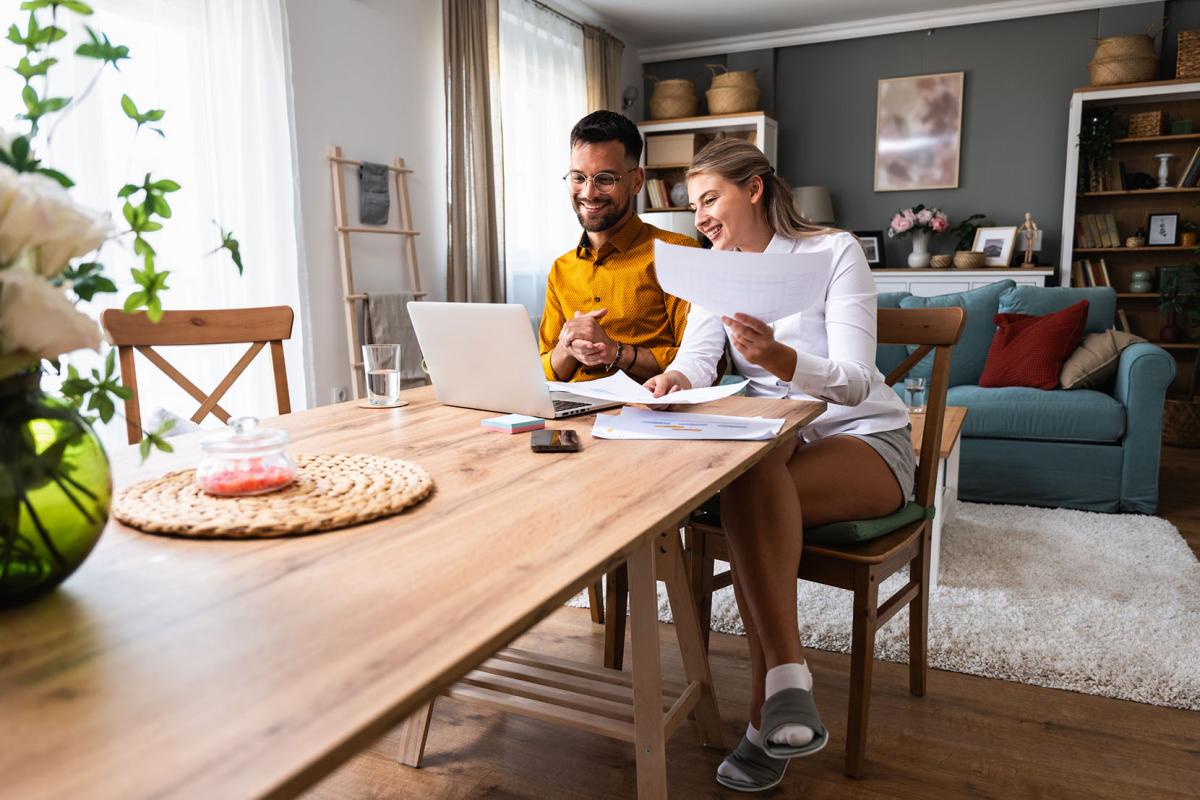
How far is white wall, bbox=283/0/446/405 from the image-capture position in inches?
140

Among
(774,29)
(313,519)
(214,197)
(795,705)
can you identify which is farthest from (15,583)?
(774,29)

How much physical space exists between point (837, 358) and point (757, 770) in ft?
2.46

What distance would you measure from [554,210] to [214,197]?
249 cm

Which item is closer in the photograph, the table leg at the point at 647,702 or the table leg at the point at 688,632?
the table leg at the point at 647,702

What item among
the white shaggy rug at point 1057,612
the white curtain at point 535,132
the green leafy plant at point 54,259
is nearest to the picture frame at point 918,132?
the white curtain at point 535,132

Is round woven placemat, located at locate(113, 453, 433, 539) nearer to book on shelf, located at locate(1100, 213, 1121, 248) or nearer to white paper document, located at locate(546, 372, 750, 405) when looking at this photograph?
white paper document, located at locate(546, 372, 750, 405)

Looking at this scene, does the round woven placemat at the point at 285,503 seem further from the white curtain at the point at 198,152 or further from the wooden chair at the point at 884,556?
the white curtain at the point at 198,152

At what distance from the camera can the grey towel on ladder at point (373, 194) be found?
384cm

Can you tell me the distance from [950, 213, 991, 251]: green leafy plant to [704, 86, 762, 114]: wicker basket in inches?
62.0

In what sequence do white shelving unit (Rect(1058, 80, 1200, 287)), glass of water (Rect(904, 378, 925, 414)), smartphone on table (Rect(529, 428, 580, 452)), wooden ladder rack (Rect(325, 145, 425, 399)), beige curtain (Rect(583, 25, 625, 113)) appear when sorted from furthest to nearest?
1. beige curtain (Rect(583, 25, 625, 113))
2. white shelving unit (Rect(1058, 80, 1200, 287))
3. wooden ladder rack (Rect(325, 145, 425, 399))
4. glass of water (Rect(904, 378, 925, 414))
5. smartphone on table (Rect(529, 428, 580, 452))

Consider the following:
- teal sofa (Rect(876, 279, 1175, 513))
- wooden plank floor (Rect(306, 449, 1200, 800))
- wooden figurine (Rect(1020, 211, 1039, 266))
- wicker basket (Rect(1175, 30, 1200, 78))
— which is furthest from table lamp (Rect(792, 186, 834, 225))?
wooden plank floor (Rect(306, 449, 1200, 800))

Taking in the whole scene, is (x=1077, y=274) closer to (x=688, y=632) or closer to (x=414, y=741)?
(x=688, y=632)

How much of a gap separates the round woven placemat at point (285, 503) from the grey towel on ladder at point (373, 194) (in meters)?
2.95

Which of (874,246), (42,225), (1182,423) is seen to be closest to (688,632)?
(42,225)
